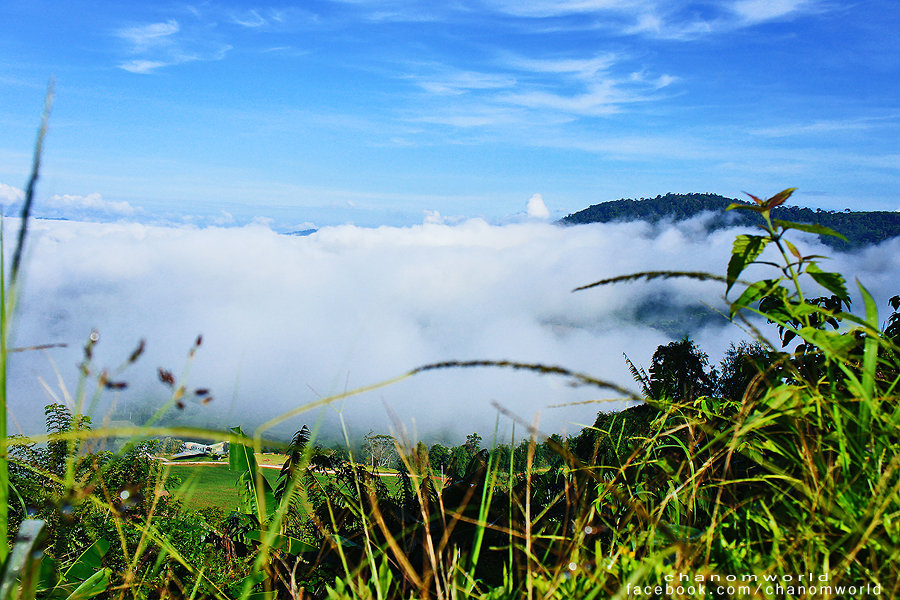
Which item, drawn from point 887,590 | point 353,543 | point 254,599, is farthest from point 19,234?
point 887,590

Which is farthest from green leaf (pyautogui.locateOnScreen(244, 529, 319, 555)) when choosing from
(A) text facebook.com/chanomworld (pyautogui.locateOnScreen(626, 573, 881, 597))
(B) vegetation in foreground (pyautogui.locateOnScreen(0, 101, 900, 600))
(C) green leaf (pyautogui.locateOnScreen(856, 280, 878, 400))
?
(C) green leaf (pyautogui.locateOnScreen(856, 280, 878, 400))

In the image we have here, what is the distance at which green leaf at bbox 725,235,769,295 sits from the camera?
51.6 inches

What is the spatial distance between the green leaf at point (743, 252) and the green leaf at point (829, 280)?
0.12m

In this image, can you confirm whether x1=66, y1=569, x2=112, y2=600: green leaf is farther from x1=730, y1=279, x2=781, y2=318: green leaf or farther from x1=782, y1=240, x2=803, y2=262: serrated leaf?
x1=782, y1=240, x2=803, y2=262: serrated leaf

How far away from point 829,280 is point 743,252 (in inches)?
8.1

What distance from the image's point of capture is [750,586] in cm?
101

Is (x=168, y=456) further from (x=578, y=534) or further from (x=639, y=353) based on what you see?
(x=639, y=353)

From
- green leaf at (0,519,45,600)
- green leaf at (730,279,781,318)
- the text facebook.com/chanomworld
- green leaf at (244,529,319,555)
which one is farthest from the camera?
green leaf at (244,529,319,555)

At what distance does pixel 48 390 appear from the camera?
1.22 meters

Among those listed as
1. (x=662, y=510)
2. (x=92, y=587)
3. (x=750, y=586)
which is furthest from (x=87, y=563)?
(x=750, y=586)

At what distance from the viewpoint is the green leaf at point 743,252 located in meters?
1.31

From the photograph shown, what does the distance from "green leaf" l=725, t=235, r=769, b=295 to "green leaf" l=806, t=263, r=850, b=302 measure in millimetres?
116

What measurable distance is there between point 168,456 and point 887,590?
→ 1856 millimetres

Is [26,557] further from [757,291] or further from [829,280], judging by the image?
[829,280]
